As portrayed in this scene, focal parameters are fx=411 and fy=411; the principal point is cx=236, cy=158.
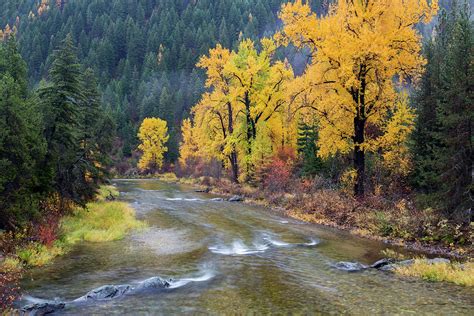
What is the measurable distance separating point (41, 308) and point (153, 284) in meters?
3.17

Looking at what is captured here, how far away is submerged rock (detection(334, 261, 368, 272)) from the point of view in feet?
46.4

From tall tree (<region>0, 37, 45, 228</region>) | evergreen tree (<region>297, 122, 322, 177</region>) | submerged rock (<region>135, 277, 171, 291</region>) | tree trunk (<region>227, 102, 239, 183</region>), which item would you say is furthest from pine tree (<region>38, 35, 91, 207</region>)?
tree trunk (<region>227, 102, 239, 183</region>)

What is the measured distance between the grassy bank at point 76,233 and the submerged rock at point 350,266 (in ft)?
33.5

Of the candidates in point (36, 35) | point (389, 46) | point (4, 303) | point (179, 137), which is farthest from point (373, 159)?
point (36, 35)

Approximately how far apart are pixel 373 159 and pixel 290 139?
1863 cm

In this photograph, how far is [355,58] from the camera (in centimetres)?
2191

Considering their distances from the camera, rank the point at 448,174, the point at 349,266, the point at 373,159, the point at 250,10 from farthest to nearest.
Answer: the point at 250,10
the point at 373,159
the point at 448,174
the point at 349,266

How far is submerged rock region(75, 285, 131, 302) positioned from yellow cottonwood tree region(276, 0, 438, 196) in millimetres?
15372

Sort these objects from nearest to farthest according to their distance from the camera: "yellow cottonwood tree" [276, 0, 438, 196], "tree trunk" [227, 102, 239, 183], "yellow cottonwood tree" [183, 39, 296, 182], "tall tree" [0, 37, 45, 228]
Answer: "tall tree" [0, 37, 45, 228]
"yellow cottonwood tree" [276, 0, 438, 196]
"yellow cottonwood tree" [183, 39, 296, 182]
"tree trunk" [227, 102, 239, 183]

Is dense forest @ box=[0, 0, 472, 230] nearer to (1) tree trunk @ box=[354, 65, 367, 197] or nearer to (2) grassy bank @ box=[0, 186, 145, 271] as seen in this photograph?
(1) tree trunk @ box=[354, 65, 367, 197]

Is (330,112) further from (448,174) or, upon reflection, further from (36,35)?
(36,35)

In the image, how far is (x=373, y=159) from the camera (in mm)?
28234

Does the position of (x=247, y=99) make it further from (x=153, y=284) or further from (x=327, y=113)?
(x=153, y=284)

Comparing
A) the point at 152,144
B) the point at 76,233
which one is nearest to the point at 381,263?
the point at 76,233
